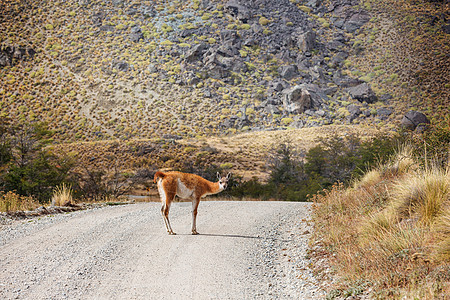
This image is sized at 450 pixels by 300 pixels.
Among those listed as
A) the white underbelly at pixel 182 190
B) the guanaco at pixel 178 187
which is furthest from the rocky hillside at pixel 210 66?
the white underbelly at pixel 182 190

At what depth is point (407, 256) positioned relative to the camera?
Answer: 210 inches

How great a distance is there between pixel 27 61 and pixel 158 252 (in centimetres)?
6636

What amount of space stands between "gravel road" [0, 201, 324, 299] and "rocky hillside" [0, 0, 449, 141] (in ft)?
139

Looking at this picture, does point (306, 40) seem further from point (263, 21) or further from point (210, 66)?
point (210, 66)

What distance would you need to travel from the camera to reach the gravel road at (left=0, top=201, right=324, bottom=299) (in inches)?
241

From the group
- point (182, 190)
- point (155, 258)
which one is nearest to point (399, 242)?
point (155, 258)

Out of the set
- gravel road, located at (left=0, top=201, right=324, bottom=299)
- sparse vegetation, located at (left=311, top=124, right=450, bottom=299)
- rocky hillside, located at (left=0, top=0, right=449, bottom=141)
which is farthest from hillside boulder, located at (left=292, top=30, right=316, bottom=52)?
sparse vegetation, located at (left=311, top=124, right=450, bottom=299)

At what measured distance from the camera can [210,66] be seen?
66062 millimetres

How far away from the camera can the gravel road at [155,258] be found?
20.1 ft

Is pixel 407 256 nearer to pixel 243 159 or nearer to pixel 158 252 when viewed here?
pixel 158 252

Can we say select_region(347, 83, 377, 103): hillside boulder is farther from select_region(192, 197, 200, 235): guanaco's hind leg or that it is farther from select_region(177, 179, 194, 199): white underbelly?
select_region(177, 179, 194, 199): white underbelly

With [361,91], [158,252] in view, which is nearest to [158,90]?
[361,91]

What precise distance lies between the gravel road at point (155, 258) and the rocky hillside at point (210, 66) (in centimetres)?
4229

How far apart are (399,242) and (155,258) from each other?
442cm
